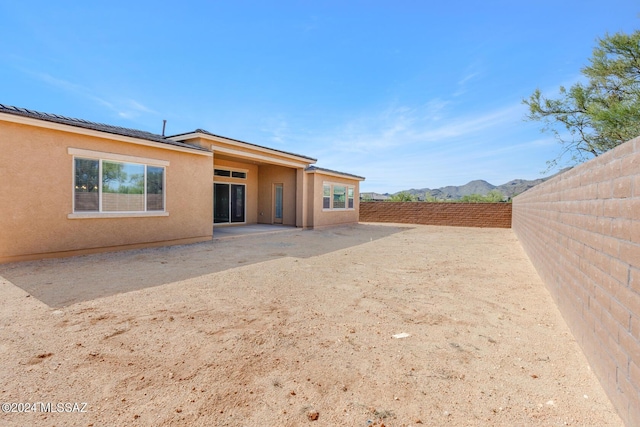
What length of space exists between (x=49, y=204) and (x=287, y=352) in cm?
750

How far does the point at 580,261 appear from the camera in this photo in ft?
10.8

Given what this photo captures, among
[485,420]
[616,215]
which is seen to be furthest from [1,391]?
[616,215]

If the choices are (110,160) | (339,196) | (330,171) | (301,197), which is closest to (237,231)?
(301,197)

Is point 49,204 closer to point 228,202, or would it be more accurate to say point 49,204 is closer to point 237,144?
point 237,144

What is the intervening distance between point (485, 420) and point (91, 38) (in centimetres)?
1572

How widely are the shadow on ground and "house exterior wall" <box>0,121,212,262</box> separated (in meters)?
0.38

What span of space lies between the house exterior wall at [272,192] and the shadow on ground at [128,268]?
570 cm

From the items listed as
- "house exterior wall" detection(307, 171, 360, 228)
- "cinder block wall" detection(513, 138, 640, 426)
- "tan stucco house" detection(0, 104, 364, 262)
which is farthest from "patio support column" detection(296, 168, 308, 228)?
"cinder block wall" detection(513, 138, 640, 426)

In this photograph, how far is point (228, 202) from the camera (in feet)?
49.6

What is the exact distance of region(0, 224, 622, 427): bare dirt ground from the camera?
216 cm

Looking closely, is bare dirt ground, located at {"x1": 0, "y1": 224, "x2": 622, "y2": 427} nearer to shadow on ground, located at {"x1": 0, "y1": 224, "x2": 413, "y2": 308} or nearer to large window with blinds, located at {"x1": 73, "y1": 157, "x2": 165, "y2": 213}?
shadow on ground, located at {"x1": 0, "y1": 224, "x2": 413, "y2": 308}

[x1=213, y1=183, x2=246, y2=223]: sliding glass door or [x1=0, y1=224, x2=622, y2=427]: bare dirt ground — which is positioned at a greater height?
[x1=213, y1=183, x2=246, y2=223]: sliding glass door

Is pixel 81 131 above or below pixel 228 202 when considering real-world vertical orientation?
above

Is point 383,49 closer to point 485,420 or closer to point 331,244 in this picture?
point 331,244
